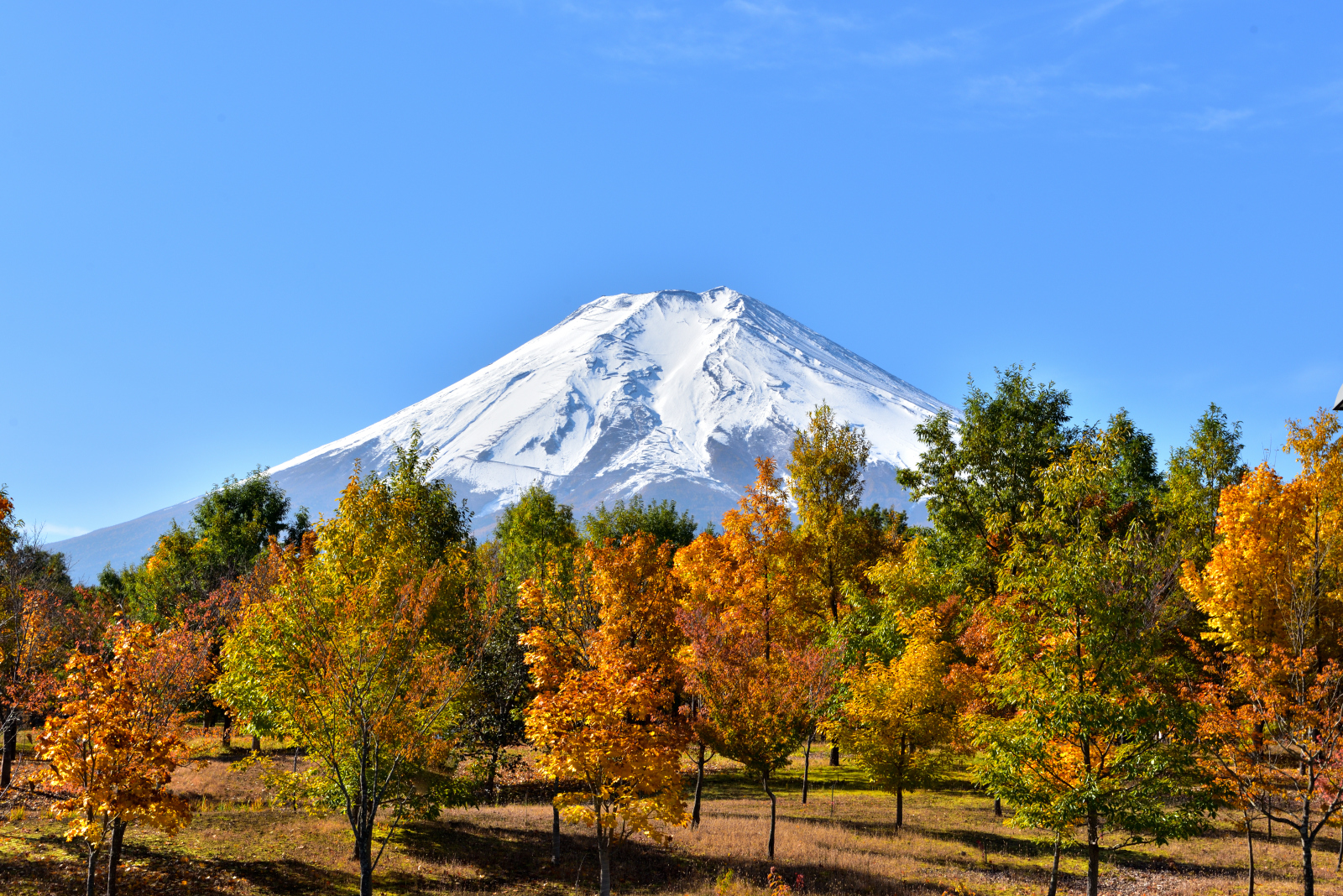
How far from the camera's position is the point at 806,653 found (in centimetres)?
2755

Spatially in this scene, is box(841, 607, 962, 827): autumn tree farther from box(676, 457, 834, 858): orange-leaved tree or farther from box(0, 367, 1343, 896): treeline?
box(676, 457, 834, 858): orange-leaved tree

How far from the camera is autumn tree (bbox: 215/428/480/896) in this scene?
14.7 m

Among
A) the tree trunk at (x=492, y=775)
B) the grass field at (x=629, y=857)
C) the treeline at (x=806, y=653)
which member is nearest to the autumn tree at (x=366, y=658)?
the treeline at (x=806, y=653)

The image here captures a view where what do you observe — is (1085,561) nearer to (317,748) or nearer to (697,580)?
(317,748)

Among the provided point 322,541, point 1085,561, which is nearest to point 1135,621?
point 1085,561

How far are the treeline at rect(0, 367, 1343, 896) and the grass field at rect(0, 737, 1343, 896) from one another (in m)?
1.40

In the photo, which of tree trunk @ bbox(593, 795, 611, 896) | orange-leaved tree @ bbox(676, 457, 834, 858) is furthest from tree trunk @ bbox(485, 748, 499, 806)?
tree trunk @ bbox(593, 795, 611, 896)

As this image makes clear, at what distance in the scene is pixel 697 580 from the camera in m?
35.0

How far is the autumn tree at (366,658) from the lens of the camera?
14734mm

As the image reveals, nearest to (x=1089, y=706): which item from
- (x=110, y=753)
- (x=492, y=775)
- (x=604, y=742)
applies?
(x=604, y=742)

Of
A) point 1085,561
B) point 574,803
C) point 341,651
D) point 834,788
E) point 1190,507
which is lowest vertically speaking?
point 834,788

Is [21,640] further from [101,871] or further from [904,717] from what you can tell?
→ [904,717]

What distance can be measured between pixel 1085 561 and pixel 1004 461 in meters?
18.8

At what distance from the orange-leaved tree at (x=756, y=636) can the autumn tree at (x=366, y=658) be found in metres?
7.39
